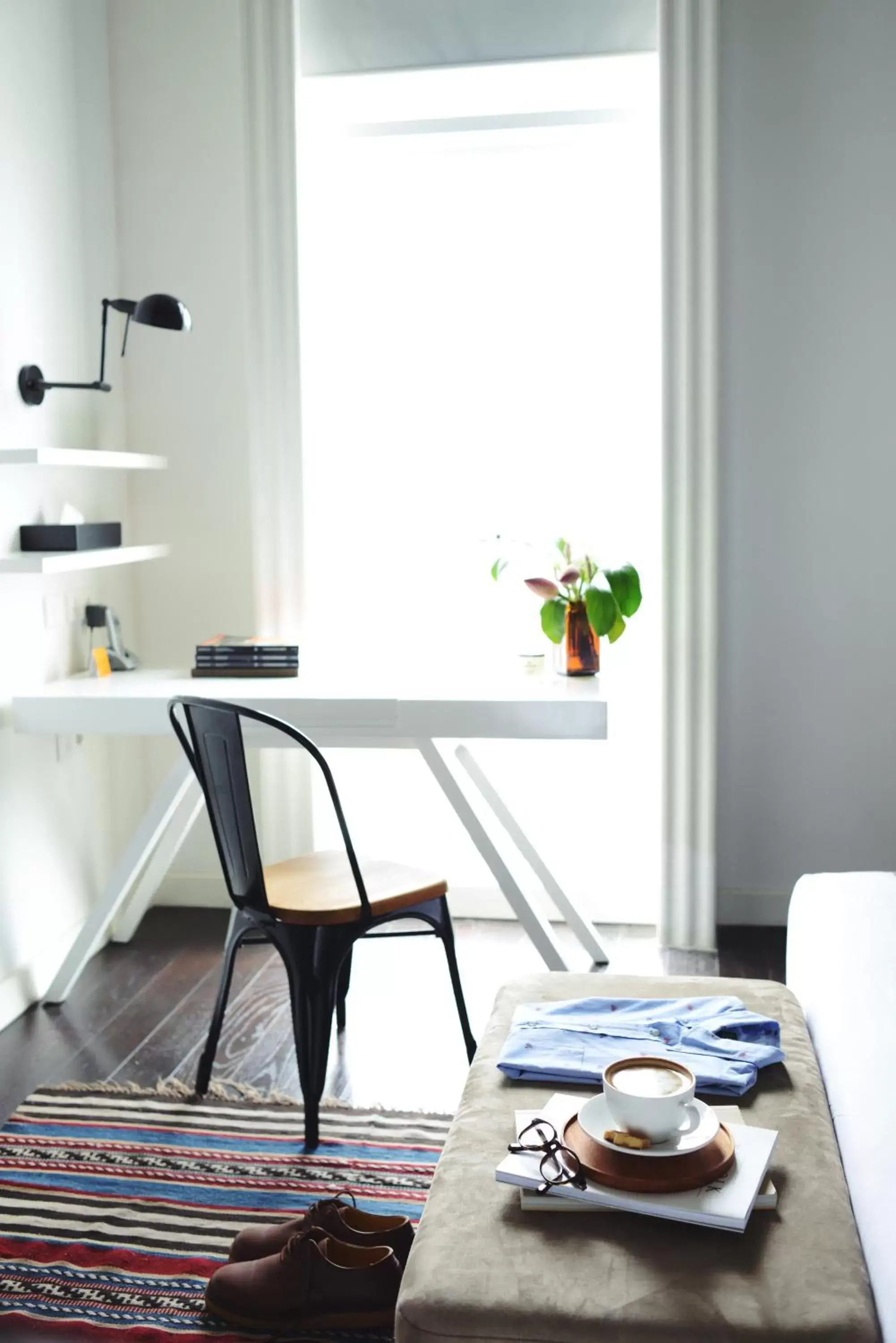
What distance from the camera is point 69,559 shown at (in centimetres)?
285

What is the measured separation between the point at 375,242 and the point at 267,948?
73.6 inches

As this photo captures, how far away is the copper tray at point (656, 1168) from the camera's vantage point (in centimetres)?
128

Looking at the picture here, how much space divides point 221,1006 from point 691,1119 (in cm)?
134

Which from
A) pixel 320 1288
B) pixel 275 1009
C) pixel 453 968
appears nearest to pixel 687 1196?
pixel 320 1288

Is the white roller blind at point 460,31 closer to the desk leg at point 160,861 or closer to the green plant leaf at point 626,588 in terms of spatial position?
the green plant leaf at point 626,588

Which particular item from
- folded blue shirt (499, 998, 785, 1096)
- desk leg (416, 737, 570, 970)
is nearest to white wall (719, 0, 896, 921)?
desk leg (416, 737, 570, 970)

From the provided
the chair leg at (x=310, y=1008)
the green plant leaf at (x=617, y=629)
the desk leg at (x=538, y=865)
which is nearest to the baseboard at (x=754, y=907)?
the desk leg at (x=538, y=865)

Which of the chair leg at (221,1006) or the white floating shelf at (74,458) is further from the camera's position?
the white floating shelf at (74,458)

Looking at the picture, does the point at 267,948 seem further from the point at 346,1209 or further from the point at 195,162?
the point at 195,162

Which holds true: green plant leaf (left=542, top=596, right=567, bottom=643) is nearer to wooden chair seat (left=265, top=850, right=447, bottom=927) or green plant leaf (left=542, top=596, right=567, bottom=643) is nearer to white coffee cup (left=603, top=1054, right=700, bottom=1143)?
wooden chair seat (left=265, top=850, right=447, bottom=927)

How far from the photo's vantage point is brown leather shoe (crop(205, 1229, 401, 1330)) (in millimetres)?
1763

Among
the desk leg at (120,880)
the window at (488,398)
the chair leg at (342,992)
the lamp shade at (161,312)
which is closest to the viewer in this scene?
the chair leg at (342,992)

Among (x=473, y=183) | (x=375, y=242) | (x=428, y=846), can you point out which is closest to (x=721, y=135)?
(x=473, y=183)

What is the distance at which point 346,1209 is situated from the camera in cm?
185
